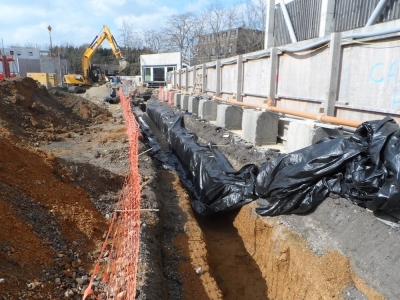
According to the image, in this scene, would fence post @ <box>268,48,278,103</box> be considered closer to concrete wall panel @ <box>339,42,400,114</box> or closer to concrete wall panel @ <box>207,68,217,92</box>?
concrete wall panel @ <box>339,42,400,114</box>

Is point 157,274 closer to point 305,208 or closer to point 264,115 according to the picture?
point 305,208

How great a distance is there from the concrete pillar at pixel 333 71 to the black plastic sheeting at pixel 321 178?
5.62 feet

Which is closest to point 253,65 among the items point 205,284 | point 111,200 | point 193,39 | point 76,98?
point 111,200

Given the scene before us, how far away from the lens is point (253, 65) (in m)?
9.59

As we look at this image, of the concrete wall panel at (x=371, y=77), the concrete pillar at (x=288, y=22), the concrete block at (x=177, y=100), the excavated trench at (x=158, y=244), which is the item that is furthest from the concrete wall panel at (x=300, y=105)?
the concrete block at (x=177, y=100)

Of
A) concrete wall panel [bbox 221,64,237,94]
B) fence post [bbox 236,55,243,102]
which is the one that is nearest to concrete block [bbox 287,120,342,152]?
fence post [bbox 236,55,243,102]

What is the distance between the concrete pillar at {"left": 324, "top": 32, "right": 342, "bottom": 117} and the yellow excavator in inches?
752

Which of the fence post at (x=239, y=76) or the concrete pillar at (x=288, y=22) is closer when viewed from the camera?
the concrete pillar at (x=288, y=22)

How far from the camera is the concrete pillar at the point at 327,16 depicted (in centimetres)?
759

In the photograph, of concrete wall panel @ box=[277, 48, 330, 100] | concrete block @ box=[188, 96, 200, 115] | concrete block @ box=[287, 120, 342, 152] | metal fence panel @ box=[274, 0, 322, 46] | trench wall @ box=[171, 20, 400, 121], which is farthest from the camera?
concrete block @ box=[188, 96, 200, 115]

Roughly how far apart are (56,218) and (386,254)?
3.75m

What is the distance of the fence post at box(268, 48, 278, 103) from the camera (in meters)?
8.09

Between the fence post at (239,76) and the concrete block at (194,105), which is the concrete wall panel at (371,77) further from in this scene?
the concrete block at (194,105)

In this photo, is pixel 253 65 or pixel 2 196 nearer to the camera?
pixel 2 196
